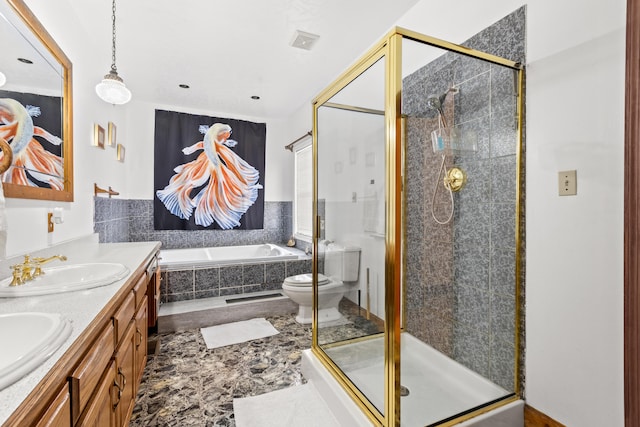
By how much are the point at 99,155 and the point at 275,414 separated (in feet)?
8.91

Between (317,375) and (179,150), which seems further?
(179,150)

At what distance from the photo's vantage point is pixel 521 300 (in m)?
1.60

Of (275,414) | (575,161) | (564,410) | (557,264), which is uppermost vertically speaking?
(575,161)

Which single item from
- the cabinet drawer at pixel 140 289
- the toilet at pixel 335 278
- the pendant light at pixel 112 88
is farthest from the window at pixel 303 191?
the cabinet drawer at pixel 140 289

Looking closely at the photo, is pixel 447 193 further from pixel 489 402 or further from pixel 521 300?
pixel 489 402

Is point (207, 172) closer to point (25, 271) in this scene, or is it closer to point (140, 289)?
point (140, 289)

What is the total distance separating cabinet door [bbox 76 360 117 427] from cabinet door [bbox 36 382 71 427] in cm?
11

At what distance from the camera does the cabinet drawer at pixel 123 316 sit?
1.22 meters

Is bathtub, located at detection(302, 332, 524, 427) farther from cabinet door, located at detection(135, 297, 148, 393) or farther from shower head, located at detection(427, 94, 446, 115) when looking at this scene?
shower head, located at detection(427, 94, 446, 115)

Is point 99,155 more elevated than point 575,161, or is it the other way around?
point 99,155

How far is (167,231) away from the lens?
4238 millimetres

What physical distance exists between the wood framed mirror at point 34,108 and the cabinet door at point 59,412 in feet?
3.80

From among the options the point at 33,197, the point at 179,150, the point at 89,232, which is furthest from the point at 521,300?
the point at 179,150

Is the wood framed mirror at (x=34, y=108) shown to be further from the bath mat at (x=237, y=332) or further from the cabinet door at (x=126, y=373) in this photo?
the bath mat at (x=237, y=332)
